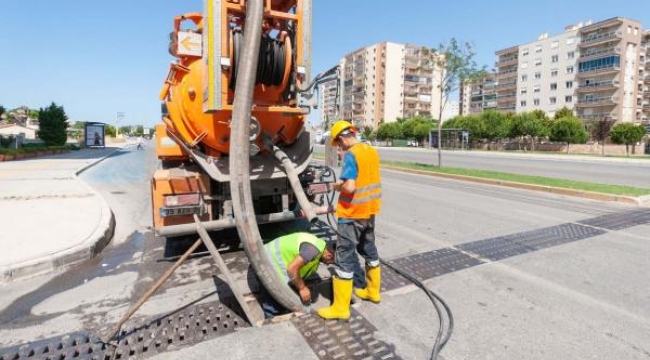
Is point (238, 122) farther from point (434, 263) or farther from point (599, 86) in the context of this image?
point (599, 86)

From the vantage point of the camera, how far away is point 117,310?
133 inches

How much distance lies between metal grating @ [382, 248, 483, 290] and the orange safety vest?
3.98ft

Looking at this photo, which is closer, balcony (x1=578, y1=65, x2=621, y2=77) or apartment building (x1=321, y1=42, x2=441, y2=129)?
balcony (x1=578, y1=65, x2=621, y2=77)

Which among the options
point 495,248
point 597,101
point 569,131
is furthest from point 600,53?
point 495,248

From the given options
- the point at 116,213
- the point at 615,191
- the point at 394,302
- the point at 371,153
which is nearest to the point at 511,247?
the point at 394,302

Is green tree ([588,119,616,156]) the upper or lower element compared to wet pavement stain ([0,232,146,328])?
upper

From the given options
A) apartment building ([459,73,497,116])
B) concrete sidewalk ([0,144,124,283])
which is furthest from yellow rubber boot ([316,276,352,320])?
apartment building ([459,73,497,116])

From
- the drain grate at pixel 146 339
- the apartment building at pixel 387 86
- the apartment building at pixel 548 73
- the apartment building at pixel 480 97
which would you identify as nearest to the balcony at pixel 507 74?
the apartment building at pixel 480 97

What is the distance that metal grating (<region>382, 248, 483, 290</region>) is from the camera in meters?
4.20

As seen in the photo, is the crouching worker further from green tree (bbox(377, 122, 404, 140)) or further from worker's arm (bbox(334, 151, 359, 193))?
green tree (bbox(377, 122, 404, 140))

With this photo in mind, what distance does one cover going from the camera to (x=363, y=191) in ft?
11.0

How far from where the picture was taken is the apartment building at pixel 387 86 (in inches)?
3652

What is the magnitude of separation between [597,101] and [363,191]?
7583 cm

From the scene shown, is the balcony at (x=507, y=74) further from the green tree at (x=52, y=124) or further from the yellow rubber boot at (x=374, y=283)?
the yellow rubber boot at (x=374, y=283)
